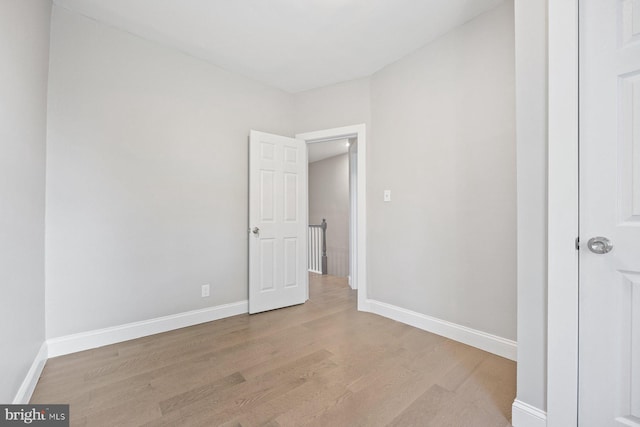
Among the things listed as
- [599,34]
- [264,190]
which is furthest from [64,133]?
[599,34]

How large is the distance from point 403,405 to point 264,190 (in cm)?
242

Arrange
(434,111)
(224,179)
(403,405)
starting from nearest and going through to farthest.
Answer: (403,405), (434,111), (224,179)

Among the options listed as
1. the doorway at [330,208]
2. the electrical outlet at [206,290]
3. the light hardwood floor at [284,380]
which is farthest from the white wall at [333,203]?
the light hardwood floor at [284,380]

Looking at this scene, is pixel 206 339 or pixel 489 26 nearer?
pixel 489 26

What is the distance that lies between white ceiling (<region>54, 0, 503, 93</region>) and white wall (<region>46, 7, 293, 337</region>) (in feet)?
0.74

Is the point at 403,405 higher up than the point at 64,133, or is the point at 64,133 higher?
the point at 64,133

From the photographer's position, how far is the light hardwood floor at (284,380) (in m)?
1.49

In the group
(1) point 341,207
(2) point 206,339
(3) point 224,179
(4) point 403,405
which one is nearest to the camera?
(4) point 403,405

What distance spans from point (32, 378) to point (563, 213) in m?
3.05

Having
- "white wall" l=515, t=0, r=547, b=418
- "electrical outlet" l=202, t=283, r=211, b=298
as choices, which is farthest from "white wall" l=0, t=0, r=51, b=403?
"white wall" l=515, t=0, r=547, b=418

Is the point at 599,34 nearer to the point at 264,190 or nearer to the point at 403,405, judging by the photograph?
the point at 403,405

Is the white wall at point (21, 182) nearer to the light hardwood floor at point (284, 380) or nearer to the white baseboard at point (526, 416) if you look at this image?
the light hardwood floor at point (284, 380)

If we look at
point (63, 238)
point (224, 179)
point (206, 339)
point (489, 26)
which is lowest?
point (206, 339)

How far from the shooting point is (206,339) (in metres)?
2.45
